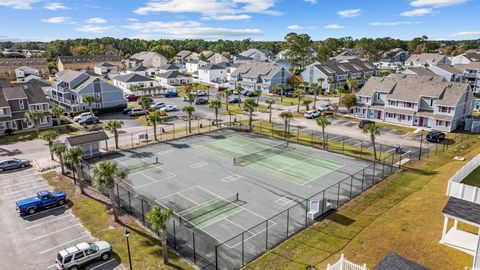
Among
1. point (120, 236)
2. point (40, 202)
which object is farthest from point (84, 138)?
point (120, 236)

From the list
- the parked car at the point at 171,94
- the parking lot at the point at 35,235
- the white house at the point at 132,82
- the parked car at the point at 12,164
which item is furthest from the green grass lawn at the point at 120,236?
the white house at the point at 132,82

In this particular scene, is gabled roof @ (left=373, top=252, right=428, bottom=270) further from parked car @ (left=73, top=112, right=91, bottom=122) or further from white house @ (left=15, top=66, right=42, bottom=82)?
white house @ (left=15, top=66, right=42, bottom=82)

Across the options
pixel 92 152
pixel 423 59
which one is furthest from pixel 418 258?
pixel 423 59

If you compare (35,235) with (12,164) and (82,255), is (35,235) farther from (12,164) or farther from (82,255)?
(12,164)

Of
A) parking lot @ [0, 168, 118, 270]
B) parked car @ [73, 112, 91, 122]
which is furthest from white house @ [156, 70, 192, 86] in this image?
parking lot @ [0, 168, 118, 270]

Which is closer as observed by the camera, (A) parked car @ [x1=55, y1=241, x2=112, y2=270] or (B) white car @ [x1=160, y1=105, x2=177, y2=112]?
(A) parked car @ [x1=55, y1=241, x2=112, y2=270]

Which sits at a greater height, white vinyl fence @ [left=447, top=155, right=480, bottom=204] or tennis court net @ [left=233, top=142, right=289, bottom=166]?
white vinyl fence @ [left=447, top=155, right=480, bottom=204]
